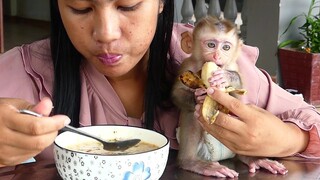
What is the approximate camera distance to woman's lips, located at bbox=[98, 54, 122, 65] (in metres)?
0.93

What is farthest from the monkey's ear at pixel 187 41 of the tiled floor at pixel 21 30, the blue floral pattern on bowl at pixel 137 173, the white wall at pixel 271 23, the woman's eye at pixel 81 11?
the tiled floor at pixel 21 30

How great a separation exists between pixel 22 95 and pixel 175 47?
0.36 metres

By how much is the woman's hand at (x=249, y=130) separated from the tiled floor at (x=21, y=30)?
5395 millimetres

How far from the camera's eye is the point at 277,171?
91 cm

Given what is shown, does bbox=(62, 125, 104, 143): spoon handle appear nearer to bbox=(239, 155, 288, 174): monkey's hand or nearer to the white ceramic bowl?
the white ceramic bowl

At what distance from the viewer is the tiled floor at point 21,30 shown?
6.44 meters

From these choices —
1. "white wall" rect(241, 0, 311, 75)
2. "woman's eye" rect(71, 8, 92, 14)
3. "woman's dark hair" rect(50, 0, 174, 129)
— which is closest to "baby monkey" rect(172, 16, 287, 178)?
"woman's dark hair" rect(50, 0, 174, 129)

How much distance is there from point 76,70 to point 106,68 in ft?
0.54

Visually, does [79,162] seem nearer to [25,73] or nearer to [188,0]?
[25,73]

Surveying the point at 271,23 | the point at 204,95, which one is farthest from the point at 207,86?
the point at 271,23

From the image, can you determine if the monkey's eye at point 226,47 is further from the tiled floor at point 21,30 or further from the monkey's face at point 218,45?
the tiled floor at point 21,30

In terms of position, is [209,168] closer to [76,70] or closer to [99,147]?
[99,147]

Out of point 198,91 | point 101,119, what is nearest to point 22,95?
point 101,119

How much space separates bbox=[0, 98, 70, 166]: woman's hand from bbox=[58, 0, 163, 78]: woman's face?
231mm
